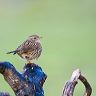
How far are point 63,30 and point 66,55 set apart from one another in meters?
2.10

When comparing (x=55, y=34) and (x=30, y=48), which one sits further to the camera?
(x=55, y=34)

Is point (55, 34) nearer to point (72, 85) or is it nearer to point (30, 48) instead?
point (30, 48)

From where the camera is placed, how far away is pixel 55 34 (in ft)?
40.1

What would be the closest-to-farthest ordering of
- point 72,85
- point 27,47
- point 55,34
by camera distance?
1. point 72,85
2. point 27,47
3. point 55,34

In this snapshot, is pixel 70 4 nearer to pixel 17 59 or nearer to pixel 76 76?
pixel 17 59

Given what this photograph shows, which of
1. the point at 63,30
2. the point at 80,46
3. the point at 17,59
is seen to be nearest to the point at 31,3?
the point at 63,30

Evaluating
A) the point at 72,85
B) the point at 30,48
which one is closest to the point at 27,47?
the point at 30,48

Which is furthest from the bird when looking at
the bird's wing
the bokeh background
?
the bokeh background

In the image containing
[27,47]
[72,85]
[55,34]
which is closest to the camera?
[72,85]

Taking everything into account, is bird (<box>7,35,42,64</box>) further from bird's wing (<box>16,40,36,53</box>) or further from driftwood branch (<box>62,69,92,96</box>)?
driftwood branch (<box>62,69,92,96</box>)

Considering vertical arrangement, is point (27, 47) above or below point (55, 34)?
below

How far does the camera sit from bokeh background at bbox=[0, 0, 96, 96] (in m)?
9.44

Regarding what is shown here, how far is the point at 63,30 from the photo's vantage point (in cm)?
1256

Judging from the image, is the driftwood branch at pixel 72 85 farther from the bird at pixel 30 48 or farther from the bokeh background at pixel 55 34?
the bokeh background at pixel 55 34
